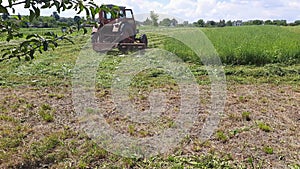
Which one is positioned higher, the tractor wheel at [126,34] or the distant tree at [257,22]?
the distant tree at [257,22]

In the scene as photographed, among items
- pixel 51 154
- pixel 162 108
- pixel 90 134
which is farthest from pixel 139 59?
pixel 51 154

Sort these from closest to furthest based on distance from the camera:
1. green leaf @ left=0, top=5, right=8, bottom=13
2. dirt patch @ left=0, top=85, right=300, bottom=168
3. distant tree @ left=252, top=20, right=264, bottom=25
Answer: green leaf @ left=0, top=5, right=8, bottom=13 → dirt patch @ left=0, top=85, right=300, bottom=168 → distant tree @ left=252, top=20, right=264, bottom=25

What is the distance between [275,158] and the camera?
2789mm

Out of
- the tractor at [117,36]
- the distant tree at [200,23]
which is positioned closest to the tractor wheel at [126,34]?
the tractor at [117,36]

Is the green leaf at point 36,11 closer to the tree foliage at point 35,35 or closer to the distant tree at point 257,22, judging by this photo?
the tree foliage at point 35,35

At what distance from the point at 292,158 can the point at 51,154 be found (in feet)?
7.60

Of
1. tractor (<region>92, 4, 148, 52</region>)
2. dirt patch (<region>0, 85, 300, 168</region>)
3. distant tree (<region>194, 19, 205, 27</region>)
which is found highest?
distant tree (<region>194, 19, 205, 27</region>)

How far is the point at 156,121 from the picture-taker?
147 inches

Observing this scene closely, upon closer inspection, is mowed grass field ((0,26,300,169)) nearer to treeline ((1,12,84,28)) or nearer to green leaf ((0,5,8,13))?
treeline ((1,12,84,28))

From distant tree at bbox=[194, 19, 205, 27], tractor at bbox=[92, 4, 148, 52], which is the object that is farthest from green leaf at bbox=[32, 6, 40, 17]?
distant tree at bbox=[194, 19, 205, 27]

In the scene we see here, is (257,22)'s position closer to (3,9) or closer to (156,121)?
(156,121)

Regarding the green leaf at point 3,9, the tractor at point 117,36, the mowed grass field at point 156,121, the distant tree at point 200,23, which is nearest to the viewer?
the green leaf at point 3,9

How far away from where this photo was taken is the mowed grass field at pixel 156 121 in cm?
278

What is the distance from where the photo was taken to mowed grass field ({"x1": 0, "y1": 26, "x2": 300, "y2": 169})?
2781mm
